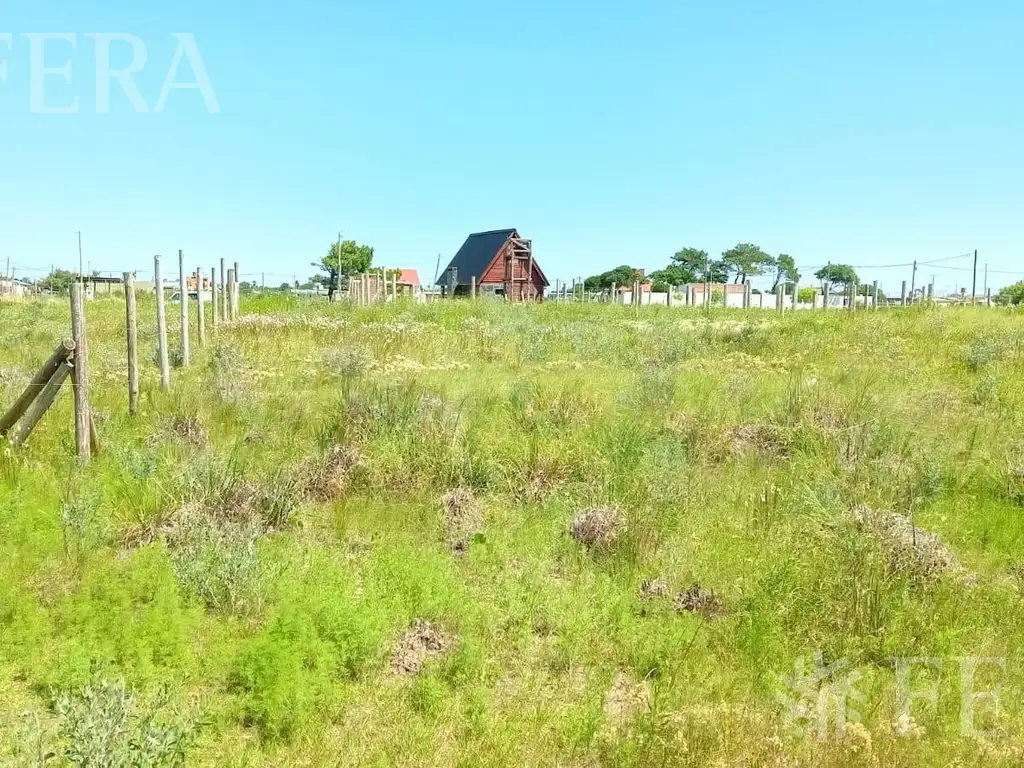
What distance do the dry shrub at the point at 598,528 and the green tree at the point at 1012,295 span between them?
56792mm

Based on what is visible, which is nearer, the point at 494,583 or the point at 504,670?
the point at 504,670

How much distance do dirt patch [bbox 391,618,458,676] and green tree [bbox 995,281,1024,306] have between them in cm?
5843

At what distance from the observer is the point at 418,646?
336cm

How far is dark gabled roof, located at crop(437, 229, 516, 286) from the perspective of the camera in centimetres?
4384

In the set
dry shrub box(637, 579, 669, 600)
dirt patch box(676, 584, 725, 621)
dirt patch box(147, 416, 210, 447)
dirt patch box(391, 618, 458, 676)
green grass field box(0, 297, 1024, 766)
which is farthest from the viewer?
dirt patch box(147, 416, 210, 447)

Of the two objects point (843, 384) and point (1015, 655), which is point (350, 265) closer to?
point (843, 384)

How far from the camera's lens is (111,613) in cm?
329

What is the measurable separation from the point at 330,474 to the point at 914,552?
13.7ft

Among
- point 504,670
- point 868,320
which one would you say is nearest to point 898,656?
point 504,670

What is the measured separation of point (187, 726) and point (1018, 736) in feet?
10.8

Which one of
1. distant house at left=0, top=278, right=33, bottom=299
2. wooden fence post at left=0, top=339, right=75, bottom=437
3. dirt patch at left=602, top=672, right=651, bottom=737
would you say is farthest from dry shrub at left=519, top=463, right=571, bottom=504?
distant house at left=0, top=278, right=33, bottom=299

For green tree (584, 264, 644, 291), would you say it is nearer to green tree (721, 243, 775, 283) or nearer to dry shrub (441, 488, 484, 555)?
green tree (721, 243, 775, 283)

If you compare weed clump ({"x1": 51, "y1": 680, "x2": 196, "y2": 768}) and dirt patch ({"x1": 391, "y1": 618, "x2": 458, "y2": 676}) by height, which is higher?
weed clump ({"x1": 51, "y1": 680, "x2": 196, "y2": 768})

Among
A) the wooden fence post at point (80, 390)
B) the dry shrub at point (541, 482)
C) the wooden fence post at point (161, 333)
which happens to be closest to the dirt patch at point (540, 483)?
the dry shrub at point (541, 482)
